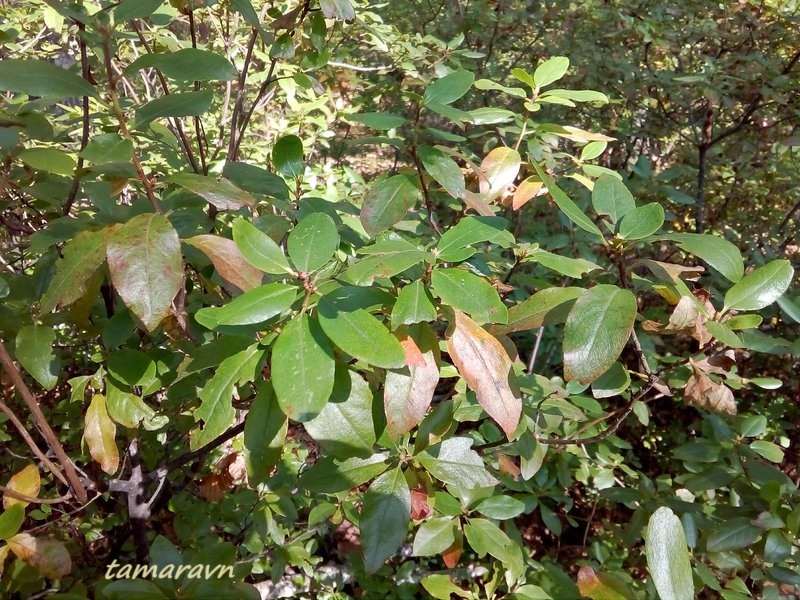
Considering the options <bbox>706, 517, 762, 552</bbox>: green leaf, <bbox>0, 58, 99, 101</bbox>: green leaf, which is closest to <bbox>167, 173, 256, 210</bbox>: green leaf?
<bbox>0, 58, 99, 101</bbox>: green leaf

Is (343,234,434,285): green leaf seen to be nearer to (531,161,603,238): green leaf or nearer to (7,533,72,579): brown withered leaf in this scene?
(531,161,603,238): green leaf

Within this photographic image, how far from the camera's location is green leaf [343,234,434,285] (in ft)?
2.23

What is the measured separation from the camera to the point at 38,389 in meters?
2.08

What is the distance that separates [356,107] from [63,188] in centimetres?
250

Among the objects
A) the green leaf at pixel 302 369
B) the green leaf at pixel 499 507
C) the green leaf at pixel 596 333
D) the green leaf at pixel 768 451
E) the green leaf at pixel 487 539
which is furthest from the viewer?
the green leaf at pixel 768 451

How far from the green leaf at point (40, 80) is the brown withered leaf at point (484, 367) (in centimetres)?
61

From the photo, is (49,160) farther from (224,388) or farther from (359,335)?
(359,335)

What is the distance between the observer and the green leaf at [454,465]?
1002 millimetres

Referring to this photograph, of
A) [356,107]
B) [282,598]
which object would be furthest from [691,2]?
[282,598]

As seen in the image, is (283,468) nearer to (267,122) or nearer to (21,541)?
(21,541)

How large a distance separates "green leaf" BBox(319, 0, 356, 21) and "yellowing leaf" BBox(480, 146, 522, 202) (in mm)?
407

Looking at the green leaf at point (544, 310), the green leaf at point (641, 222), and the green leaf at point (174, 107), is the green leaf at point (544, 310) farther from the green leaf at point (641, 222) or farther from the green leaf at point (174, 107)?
the green leaf at point (174, 107)

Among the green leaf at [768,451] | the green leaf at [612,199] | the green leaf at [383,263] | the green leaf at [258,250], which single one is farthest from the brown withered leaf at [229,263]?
the green leaf at [768,451]

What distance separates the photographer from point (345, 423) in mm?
738
